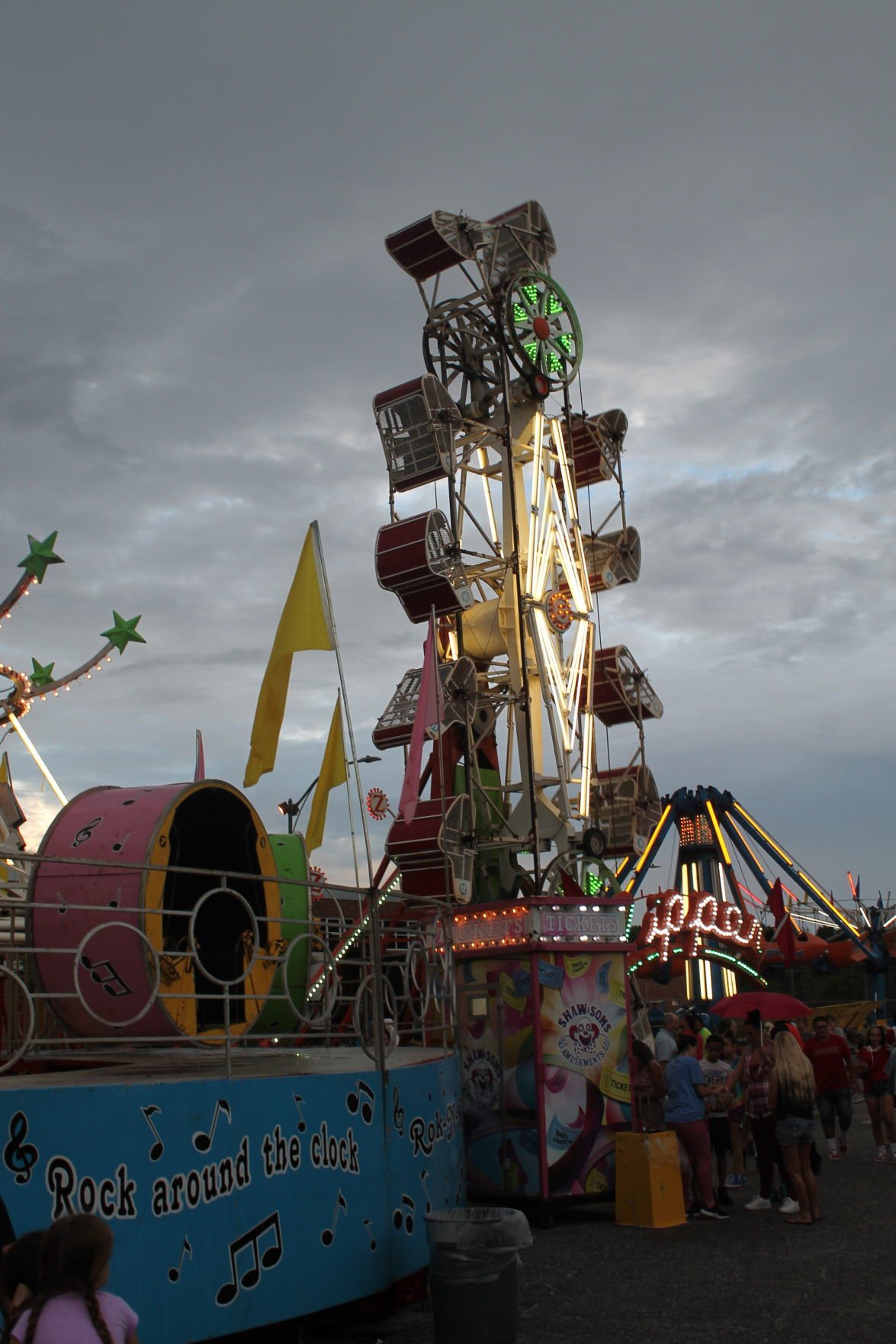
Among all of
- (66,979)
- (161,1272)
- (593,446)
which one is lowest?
(161,1272)

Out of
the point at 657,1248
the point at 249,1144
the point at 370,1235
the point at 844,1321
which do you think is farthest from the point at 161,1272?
the point at 657,1248

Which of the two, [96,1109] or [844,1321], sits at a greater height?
[96,1109]

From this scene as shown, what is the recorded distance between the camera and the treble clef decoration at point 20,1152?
6500 millimetres

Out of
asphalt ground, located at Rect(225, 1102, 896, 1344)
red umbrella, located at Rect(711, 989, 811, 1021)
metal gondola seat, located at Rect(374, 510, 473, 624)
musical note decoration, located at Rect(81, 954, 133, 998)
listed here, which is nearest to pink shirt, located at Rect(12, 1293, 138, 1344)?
asphalt ground, located at Rect(225, 1102, 896, 1344)

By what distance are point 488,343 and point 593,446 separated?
114 inches

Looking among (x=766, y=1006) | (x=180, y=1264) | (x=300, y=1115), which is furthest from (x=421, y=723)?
(x=180, y=1264)

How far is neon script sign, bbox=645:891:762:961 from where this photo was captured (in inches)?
1276

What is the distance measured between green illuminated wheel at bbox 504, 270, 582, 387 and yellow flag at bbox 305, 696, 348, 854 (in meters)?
10.3

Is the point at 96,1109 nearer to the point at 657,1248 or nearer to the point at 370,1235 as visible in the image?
the point at 370,1235

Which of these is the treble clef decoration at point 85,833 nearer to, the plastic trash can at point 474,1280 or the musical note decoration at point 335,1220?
the musical note decoration at point 335,1220

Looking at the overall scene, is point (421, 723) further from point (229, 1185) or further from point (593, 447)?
point (593, 447)

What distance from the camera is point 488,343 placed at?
20.9m

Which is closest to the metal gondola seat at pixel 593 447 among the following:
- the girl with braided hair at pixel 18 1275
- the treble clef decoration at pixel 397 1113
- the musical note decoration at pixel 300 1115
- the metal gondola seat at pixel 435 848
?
the metal gondola seat at pixel 435 848

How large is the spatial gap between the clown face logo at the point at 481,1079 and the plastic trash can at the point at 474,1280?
535 cm
